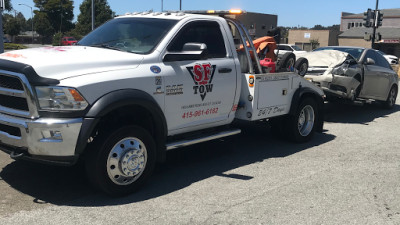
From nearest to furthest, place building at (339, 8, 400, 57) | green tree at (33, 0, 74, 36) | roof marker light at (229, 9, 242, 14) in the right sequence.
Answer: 1. roof marker light at (229, 9, 242, 14)
2. building at (339, 8, 400, 57)
3. green tree at (33, 0, 74, 36)

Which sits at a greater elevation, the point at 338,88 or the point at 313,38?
the point at 313,38

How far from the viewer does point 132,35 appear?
5.30 metres

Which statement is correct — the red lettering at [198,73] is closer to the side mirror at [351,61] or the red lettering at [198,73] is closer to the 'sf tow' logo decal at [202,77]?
the 'sf tow' logo decal at [202,77]

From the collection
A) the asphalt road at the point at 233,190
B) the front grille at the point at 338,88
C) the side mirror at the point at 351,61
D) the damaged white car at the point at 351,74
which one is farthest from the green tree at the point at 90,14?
the asphalt road at the point at 233,190

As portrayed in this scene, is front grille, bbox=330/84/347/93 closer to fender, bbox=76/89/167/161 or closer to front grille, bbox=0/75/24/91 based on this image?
fender, bbox=76/89/167/161

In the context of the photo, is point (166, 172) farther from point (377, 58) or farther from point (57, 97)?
point (377, 58)

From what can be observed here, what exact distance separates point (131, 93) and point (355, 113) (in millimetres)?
8442

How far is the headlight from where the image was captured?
4039 mm

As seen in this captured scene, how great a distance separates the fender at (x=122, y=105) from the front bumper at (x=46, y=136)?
0.07 m

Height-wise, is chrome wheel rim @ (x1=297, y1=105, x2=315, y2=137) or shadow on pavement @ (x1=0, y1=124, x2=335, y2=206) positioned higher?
chrome wheel rim @ (x1=297, y1=105, x2=315, y2=137)

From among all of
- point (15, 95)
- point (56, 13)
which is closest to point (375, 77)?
point (15, 95)

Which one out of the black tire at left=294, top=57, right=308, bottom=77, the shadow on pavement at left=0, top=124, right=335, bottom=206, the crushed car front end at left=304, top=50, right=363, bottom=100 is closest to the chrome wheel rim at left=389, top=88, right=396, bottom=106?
the crushed car front end at left=304, top=50, right=363, bottom=100

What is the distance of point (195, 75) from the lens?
5191 millimetres

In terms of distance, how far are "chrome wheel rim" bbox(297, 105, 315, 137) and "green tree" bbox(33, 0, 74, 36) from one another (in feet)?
227
